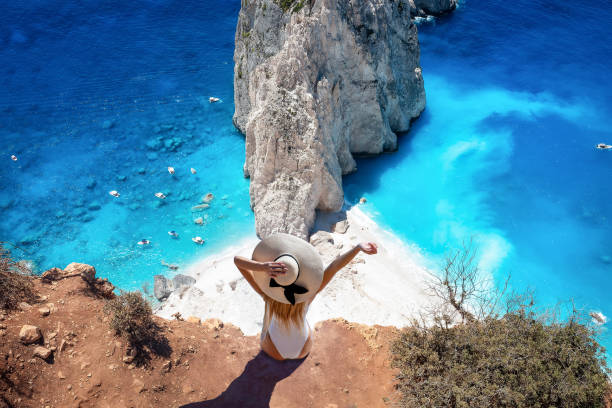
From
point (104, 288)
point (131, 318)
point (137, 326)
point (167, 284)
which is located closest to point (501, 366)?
point (137, 326)

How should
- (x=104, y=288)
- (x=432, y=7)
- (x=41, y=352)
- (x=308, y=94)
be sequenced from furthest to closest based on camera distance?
1. (x=432, y=7)
2. (x=308, y=94)
3. (x=104, y=288)
4. (x=41, y=352)

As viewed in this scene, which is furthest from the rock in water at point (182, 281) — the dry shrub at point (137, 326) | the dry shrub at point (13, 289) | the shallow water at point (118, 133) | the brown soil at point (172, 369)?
the dry shrub at point (13, 289)

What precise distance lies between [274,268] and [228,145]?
21.8 meters

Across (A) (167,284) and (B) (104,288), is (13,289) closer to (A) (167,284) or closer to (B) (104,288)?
(B) (104,288)

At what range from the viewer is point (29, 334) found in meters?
12.2

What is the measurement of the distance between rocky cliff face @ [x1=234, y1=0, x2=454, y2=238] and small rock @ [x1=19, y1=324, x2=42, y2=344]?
12029mm

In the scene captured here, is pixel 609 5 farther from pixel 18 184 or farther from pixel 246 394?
pixel 18 184

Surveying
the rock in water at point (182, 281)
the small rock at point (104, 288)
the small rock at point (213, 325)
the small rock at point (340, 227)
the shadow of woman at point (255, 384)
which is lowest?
the rock in water at point (182, 281)

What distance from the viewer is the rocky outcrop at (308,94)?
72.0 feet

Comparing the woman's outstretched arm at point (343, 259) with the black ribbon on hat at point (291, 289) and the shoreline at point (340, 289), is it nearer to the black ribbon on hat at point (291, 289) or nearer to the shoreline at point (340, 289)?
the black ribbon on hat at point (291, 289)

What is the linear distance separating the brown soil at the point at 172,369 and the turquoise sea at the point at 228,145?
26.8 feet

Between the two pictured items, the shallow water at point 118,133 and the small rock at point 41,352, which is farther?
the shallow water at point 118,133

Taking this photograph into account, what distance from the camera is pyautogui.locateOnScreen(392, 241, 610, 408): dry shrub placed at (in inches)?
488

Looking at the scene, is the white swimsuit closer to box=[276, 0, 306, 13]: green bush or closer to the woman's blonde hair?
the woman's blonde hair
